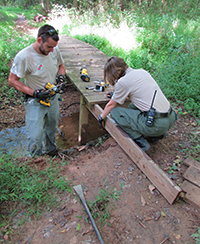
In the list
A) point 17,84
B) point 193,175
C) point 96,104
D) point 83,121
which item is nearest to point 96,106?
point 96,104

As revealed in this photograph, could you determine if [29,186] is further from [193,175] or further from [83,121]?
[83,121]

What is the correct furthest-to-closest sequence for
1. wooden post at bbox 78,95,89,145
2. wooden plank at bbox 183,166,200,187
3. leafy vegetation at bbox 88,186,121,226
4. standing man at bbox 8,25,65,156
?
wooden post at bbox 78,95,89,145, standing man at bbox 8,25,65,156, wooden plank at bbox 183,166,200,187, leafy vegetation at bbox 88,186,121,226

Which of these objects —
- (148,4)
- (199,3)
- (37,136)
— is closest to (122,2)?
(148,4)

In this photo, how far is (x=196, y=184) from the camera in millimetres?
2131

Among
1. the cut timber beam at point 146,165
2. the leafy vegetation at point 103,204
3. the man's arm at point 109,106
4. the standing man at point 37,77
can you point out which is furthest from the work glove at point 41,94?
the leafy vegetation at point 103,204

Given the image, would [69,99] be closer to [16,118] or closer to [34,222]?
[16,118]

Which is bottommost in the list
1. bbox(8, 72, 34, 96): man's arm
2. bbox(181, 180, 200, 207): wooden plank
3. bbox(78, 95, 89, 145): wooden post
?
bbox(78, 95, 89, 145): wooden post

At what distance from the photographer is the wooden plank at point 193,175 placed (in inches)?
85.4

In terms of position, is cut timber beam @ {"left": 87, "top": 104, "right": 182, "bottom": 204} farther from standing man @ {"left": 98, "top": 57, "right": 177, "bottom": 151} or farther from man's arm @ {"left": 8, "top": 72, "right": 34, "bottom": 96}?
man's arm @ {"left": 8, "top": 72, "right": 34, "bottom": 96}

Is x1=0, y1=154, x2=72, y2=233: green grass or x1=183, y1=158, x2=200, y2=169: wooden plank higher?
x1=183, y1=158, x2=200, y2=169: wooden plank

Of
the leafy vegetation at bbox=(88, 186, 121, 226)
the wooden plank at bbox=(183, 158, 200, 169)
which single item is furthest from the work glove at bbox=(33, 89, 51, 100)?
the wooden plank at bbox=(183, 158, 200, 169)

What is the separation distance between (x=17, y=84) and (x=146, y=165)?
2302mm

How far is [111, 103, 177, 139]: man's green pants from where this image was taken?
8.29 ft

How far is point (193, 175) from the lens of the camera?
7.41ft
